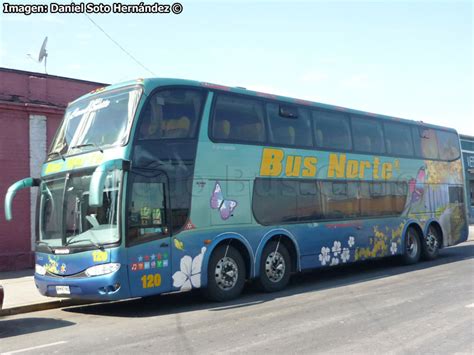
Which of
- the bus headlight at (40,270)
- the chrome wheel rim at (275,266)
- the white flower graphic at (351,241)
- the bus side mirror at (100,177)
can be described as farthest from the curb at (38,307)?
the white flower graphic at (351,241)

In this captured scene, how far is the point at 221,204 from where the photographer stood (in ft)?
34.3

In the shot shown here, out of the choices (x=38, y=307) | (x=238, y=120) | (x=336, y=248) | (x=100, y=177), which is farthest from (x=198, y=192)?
(x=336, y=248)

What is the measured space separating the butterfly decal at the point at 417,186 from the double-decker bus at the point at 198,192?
1.86m

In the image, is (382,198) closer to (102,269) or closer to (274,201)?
(274,201)

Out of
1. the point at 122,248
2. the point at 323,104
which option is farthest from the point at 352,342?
the point at 323,104

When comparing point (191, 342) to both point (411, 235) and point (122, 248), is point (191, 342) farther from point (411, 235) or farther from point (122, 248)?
point (411, 235)

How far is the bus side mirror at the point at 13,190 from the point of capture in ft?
30.9

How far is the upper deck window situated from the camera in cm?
930

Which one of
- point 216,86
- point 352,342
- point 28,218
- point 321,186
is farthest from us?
point 28,218

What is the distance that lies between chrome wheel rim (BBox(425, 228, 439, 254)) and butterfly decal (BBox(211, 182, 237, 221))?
8.50m

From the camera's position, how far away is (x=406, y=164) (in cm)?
1573

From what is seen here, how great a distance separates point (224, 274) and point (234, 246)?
0.65 m

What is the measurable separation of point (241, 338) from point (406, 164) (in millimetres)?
10405

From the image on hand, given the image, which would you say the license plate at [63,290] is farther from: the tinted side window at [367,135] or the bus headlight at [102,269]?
the tinted side window at [367,135]
